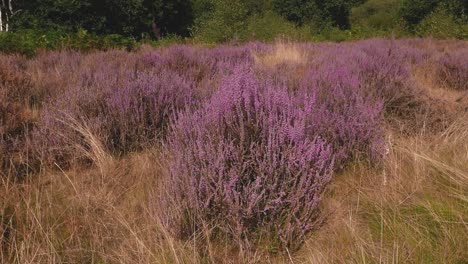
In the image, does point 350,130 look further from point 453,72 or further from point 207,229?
point 453,72

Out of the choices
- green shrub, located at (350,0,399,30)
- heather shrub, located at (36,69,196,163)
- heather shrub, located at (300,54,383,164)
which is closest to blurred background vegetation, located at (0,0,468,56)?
green shrub, located at (350,0,399,30)

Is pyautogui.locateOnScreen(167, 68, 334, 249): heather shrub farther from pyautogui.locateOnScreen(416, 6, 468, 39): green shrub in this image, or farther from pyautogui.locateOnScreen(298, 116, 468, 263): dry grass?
pyautogui.locateOnScreen(416, 6, 468, 39): green shrub

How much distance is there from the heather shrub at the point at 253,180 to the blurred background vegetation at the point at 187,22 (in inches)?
264

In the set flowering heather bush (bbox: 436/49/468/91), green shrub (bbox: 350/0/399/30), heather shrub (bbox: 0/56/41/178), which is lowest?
green shrub (bbox: 350/0/399/30)

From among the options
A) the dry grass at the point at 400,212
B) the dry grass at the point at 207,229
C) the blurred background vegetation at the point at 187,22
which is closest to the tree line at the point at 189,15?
the blurred background vegetation at the point at 187,22

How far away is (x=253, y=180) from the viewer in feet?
6.79

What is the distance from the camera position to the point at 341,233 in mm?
1882

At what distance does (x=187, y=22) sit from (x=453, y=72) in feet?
104

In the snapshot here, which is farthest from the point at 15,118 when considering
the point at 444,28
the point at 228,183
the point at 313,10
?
the point at 313,10

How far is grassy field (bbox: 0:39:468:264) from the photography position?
178cm

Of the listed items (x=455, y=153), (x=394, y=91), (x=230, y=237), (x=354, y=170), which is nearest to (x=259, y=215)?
(x=230, y=237)

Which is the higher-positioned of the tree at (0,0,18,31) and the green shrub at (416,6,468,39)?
the tree at (0,0,18,31)

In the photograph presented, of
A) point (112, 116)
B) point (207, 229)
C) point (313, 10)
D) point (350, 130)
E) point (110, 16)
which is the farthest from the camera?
point (313, 10)

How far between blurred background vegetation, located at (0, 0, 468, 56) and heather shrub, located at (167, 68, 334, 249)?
6.72 metres
